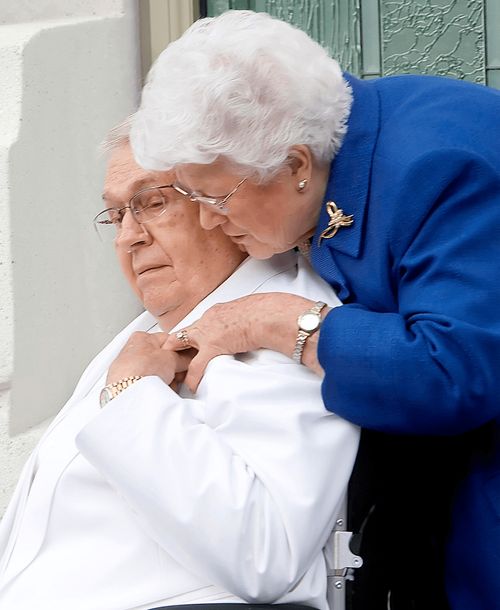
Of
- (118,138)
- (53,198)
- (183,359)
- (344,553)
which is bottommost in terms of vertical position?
(344,553)

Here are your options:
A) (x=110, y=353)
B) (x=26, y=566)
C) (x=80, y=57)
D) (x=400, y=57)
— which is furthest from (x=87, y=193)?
(x=26, y=566)

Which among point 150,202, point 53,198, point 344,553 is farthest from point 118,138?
point 53,198

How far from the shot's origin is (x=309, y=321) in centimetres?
221

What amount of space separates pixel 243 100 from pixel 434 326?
1.76 feet

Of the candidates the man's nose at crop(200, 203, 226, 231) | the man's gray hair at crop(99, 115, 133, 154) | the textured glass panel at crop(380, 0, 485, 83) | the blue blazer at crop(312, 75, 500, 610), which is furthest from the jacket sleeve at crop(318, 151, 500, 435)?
the textured glass panel at crop(380, 0, 485, 83)

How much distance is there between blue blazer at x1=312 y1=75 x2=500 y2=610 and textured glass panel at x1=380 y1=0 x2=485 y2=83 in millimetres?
1623

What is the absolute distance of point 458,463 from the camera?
2336 mm

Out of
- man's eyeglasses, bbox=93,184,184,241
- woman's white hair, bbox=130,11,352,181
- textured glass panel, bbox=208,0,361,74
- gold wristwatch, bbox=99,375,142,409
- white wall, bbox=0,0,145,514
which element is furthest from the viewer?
textured glass panel, bbox=208,0,361,74

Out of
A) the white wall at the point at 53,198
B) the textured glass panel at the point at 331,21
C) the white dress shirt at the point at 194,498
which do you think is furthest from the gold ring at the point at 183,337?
the textured glass panel at the point at 331,21

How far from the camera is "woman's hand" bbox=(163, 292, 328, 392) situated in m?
2.23

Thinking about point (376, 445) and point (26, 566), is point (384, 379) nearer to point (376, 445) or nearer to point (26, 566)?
point (376, 445)

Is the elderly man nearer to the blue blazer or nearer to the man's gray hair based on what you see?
Answer: the blue blazer

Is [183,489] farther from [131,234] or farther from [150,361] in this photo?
[131,234]

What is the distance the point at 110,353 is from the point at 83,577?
1.99ft
